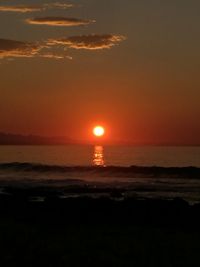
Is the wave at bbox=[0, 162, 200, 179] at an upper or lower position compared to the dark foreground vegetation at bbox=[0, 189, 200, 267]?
upper

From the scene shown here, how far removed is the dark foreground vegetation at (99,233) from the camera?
13.0 m

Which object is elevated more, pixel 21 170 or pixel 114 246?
pixel 21 170

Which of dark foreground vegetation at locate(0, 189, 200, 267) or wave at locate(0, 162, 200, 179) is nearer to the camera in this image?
dark foreground vegetation at locate(0, 189, 200, 267)

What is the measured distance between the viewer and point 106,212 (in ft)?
75.2

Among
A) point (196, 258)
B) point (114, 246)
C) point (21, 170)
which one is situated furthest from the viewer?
point (21, 170)

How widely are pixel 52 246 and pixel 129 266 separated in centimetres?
296

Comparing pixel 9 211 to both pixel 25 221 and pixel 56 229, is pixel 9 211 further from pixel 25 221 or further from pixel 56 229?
pixel 56 229

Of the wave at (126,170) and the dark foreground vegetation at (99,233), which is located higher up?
the wave at (126,170)

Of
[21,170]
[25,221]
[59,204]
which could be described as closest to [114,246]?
[25,221]

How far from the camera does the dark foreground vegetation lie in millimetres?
13023

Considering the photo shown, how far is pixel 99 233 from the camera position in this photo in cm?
1722

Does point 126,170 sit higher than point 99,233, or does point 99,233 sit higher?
point 126,170

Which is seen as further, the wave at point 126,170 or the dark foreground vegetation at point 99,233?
the wave at point 126,170

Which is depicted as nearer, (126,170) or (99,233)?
(99,233)
